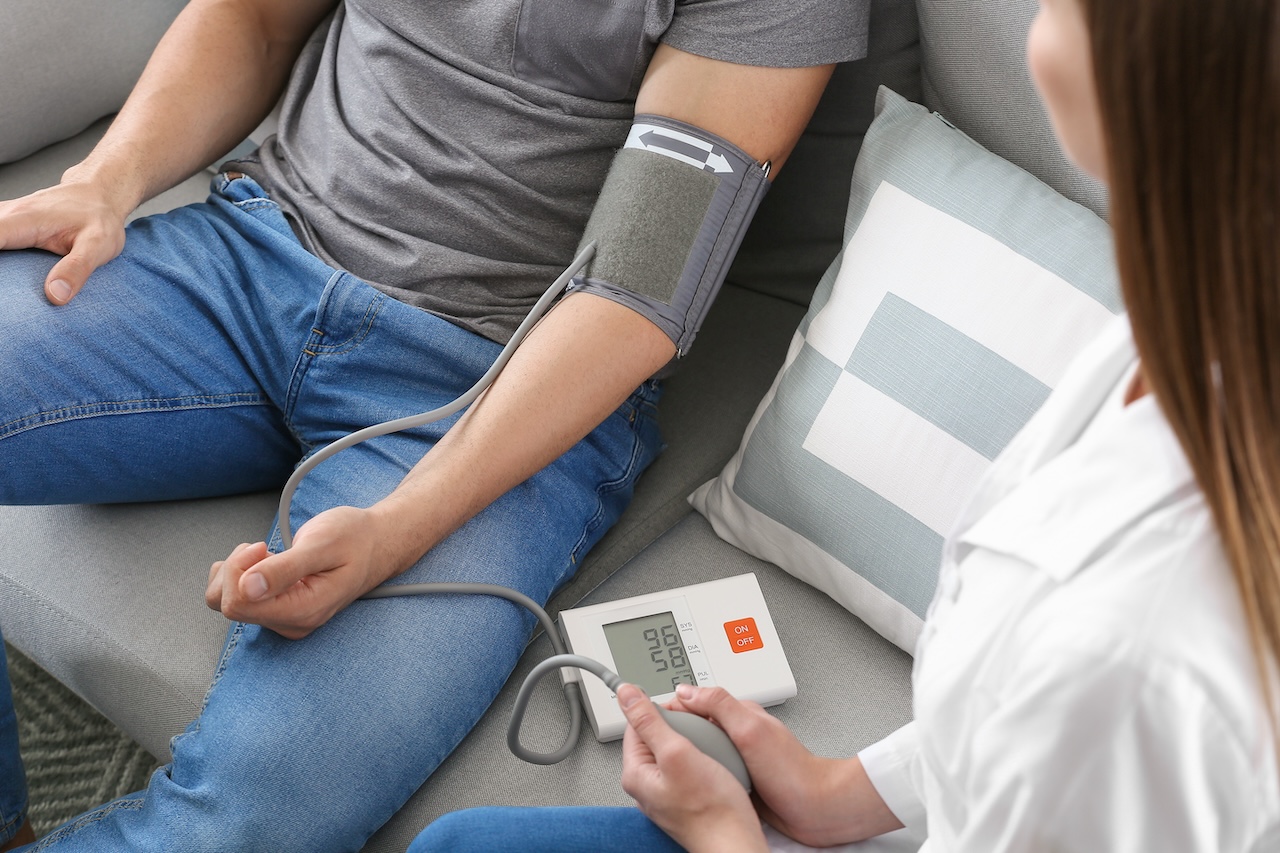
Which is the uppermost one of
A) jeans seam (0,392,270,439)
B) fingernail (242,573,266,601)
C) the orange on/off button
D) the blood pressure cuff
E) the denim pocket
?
the denim pocket

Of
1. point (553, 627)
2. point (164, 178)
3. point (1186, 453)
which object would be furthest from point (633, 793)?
point (164, 178)

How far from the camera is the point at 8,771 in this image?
1.01 m

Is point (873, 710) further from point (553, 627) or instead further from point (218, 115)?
point (218, 115)

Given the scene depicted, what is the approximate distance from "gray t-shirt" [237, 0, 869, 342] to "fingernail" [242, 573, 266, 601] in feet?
1.19

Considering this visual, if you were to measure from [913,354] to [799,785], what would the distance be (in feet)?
1.37

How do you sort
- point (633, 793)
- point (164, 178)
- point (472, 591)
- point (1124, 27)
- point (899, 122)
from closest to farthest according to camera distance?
point (1124, 27) → point (633, 793) → point (472, 591) → point (899, 122) → point (164, 178)

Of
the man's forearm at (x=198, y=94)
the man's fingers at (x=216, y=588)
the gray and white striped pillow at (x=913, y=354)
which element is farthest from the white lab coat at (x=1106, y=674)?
the man's forearm at (x=198, y=94)

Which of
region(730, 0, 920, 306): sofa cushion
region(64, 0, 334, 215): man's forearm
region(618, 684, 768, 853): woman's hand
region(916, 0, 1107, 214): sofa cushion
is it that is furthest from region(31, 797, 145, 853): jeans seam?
region(916, 0, 1107, 214): sofa cushion

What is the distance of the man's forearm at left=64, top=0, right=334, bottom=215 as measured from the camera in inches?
46.2

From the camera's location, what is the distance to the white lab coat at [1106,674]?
47cm

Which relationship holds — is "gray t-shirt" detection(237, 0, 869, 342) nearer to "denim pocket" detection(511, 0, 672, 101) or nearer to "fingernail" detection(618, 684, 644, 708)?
"denim pocket" detection(511, 0, 672, 101)

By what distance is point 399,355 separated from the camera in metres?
1.09

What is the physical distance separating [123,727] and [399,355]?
1.54 feet

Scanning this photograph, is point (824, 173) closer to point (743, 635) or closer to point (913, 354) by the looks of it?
point (913, 354)
